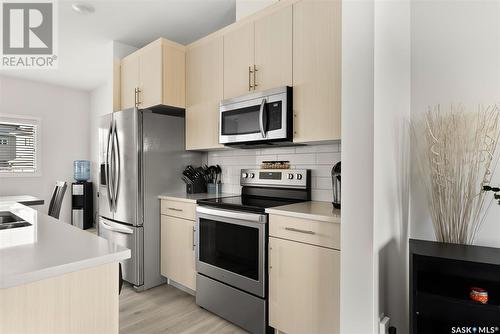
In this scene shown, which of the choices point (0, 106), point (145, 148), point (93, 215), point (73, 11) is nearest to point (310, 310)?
point (145, 148)

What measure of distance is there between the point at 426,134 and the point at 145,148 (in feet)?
7.64

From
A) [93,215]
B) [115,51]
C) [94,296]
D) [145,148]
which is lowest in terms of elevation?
[93,215]

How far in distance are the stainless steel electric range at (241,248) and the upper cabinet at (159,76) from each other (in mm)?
1152

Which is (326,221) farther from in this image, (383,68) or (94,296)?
(94,296)

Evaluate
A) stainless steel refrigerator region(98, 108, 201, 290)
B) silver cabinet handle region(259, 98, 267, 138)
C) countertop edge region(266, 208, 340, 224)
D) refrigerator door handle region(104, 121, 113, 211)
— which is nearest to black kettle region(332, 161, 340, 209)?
countertop edge region(266, 208, 340, 224)

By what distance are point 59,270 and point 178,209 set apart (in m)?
1.74

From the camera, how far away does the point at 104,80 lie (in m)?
4.95

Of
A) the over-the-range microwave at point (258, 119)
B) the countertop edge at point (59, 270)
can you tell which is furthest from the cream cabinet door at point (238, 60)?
the countertop edge at point (59, 270)

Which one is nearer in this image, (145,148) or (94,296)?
(94,296)

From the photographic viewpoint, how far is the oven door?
195 cm

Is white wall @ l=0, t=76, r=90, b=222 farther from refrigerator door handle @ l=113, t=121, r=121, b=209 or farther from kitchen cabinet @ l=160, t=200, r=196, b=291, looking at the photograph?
kitchen cabinet @ l=160, t=200, r=196, b=291

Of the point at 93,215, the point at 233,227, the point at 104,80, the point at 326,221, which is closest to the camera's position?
the point at 326,221

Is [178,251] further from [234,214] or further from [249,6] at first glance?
[249,6]

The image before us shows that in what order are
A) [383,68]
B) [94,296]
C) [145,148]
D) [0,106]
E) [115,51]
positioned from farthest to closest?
[0,106]
[115,51]
[145,148]
[383,68]
[94,296]
